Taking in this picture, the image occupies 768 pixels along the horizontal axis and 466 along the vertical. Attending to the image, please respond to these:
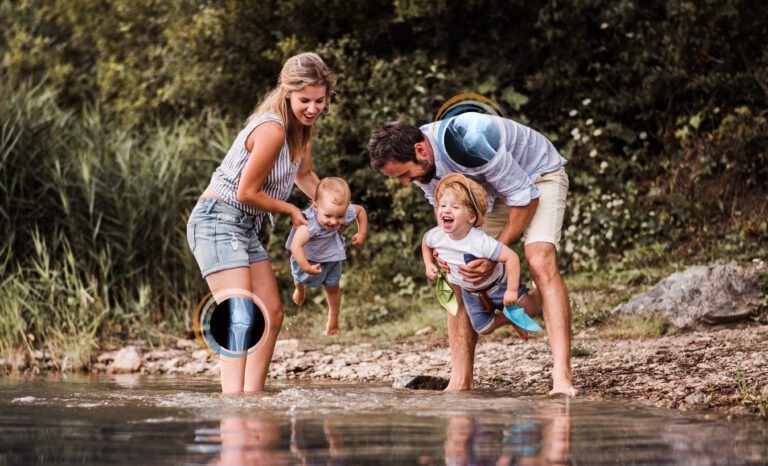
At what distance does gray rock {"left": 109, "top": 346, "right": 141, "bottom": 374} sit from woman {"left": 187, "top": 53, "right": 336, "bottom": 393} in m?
3.67

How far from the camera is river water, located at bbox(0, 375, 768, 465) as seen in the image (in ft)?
13.2

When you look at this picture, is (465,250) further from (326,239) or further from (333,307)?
(333,307)

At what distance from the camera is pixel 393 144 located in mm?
5852

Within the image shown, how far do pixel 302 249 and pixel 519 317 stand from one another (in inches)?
51.5

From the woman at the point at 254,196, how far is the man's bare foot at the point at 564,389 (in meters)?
1.62

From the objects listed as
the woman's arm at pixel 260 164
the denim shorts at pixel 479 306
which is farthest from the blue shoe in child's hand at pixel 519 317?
the woman's arm at pixel 260 164

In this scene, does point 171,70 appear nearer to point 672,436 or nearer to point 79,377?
point 79,377

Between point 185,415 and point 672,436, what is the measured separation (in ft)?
7.75

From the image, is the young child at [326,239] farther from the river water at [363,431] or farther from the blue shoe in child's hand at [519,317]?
the blue shoe in child's hand at [519,317]

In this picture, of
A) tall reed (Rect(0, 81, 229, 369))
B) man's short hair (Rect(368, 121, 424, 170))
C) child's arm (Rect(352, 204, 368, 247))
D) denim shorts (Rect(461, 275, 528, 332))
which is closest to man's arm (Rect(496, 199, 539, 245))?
denim shorts (Rect(461, 275, 528, 332))

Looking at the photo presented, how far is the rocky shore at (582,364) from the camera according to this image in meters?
5.91

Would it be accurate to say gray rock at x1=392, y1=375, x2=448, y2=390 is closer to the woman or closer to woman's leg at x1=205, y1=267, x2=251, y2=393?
the woman

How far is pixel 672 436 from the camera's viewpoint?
4465mm

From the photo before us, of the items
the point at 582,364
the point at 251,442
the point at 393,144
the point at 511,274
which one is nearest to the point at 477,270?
the point at 511,274
